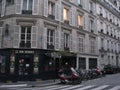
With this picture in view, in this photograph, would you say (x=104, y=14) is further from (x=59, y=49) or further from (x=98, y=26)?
(x=59, y=49)

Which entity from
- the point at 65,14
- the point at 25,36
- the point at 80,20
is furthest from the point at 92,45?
the point at 25,36

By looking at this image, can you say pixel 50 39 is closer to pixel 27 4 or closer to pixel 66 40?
pixel 66 40

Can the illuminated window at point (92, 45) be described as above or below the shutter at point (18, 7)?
below

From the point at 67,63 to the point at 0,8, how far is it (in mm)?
9489

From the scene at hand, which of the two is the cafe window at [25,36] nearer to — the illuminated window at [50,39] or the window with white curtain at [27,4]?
the window with white curtain at [27,4]

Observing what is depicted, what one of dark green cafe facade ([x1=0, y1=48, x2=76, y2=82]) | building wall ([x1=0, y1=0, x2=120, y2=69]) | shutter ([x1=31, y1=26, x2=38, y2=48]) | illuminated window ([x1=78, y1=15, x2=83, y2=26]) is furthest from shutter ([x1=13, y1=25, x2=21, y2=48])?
illuminated window ([x1=78, y1=15, x2=83, y2=26])

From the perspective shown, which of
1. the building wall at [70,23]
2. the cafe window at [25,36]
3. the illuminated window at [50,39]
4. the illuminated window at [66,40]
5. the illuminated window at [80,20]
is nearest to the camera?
the cafe window at [25,36]

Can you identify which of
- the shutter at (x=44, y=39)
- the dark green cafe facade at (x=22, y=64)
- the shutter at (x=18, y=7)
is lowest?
the dark green cafe facade at (x=22, y=64)

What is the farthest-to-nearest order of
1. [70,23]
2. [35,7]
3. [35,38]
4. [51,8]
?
1. [70,23]
2. [51,8]
3. [35,7]
4. [35,38]

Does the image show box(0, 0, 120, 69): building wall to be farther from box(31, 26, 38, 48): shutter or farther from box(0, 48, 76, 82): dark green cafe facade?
box(0, 48, 76, 82): dark green cafe facade

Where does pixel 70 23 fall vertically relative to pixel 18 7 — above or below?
below

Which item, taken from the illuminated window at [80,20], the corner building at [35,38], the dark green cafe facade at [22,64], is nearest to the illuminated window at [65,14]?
the corner building at [35,38]

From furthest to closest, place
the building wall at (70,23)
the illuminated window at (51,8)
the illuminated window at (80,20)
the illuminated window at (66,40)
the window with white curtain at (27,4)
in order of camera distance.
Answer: the illuminated window at (80,20)
the illuminated window at (66,40)
the illuminated window at (51,8)
the window with white curtain at (27,4)
the building wall at (70,23)

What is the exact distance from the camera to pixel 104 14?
4119 cm
